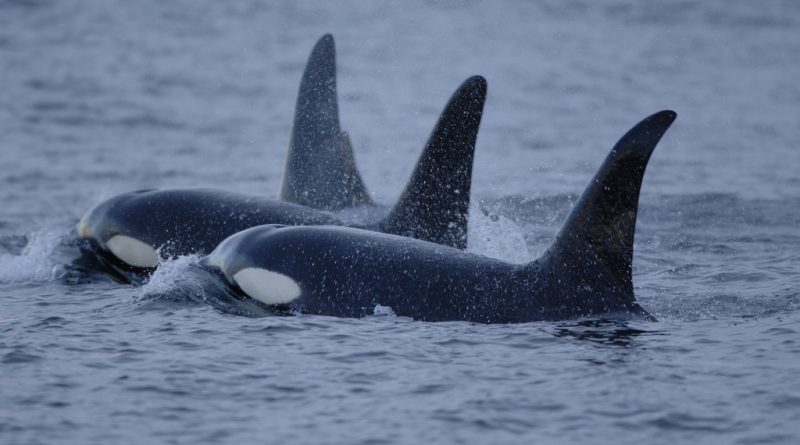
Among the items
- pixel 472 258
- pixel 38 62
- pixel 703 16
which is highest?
pixel 703 16

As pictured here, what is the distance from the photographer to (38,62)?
113ft

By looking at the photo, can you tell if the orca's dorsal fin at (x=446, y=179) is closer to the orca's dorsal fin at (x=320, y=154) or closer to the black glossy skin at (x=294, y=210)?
the black glossy skin at (x=294, y=210)

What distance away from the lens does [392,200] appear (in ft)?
61.3

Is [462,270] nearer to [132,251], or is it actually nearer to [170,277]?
[170,277]

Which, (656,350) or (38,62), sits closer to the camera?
(656,350)

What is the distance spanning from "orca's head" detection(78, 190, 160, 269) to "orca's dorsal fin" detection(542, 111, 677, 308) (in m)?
4.56

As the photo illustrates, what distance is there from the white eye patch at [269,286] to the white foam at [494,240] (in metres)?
2.95

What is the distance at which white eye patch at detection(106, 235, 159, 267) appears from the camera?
41.5ft

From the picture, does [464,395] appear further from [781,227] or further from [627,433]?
[781,227]

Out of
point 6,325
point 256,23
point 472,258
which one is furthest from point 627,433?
point 256,23

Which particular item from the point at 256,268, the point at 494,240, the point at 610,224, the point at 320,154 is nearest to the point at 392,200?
the point at 320,154

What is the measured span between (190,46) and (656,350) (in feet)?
107

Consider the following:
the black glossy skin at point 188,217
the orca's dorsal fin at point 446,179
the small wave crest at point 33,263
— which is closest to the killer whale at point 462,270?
the orca's dorsal fin at point 446,179

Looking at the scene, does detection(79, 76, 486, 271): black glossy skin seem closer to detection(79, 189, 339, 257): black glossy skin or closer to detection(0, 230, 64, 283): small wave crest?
detection(79, 189, 339, 257): black glossy skin
